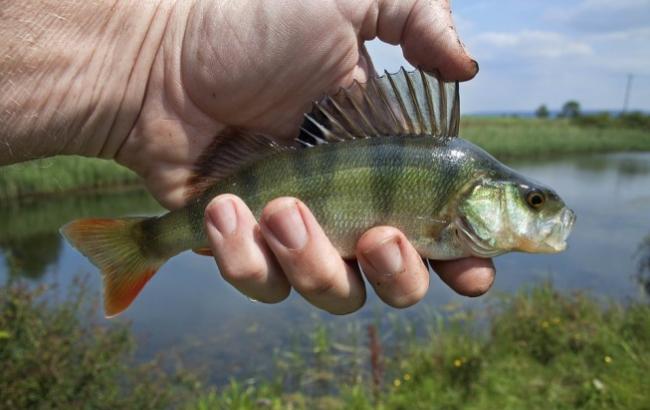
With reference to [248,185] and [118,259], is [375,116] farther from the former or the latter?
[118,259]

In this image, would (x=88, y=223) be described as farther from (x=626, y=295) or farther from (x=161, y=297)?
(x=626, y=295)

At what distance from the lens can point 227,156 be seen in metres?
2.75

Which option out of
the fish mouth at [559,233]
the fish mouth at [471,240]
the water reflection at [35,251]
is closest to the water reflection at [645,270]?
the fish mouth at [559,233]

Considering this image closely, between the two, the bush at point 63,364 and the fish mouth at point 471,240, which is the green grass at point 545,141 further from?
the fish mouth at point 471,240

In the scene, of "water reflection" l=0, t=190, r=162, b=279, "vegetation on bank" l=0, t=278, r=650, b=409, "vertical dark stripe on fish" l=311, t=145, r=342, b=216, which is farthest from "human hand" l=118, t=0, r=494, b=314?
"water reflection" l=0, t=190, r=162, b=279

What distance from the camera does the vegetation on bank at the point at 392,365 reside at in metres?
5.29

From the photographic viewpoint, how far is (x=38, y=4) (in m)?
2.75

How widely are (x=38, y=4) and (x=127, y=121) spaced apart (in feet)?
2.39

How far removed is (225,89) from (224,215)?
2.99ft

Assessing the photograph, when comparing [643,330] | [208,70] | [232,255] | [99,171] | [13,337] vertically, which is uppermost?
[208,70]

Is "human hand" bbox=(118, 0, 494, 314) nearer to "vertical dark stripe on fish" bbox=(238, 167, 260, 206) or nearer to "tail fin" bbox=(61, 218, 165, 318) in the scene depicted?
"vertical dark stripe on fish" bbox=(238, 167, 260, 206)

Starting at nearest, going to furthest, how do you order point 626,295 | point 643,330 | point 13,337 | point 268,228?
point 268,228
point 13,337
point 643,330
point 626,295

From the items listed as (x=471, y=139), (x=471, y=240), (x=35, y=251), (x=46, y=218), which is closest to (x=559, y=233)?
(x=471, y=240)

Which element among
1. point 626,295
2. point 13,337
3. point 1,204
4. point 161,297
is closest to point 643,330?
point 626,295
